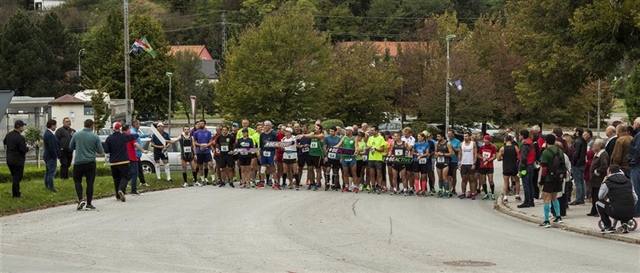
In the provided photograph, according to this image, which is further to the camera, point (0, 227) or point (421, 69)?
point (421, 69)

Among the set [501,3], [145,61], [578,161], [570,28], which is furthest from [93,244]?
[501,3]

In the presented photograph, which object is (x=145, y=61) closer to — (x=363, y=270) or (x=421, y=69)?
(x=421, y=69)

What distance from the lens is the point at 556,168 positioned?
18.7 m

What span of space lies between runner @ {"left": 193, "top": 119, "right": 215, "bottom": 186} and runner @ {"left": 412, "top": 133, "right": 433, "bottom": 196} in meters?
6.51

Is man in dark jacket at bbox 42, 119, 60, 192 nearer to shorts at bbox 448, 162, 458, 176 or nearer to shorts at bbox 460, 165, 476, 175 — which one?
shorts at bbox 448, 162, 458, 176

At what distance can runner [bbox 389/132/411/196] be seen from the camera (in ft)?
93.4

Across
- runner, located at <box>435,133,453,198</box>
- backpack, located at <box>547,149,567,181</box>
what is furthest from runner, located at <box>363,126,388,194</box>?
backpack, located at <box>547,149,567,181</box>

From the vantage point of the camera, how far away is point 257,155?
2938 centimetres

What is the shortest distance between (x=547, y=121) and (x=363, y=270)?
5824 centimetres

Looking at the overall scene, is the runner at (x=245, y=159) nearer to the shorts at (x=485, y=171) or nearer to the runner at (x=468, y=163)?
the runner at (x=468, y=163)

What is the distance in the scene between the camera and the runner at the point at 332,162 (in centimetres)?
2909

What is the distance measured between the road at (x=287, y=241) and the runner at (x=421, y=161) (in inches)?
207

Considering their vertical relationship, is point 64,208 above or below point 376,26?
below

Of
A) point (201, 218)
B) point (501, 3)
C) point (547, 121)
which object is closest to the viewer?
point (201, 218)
